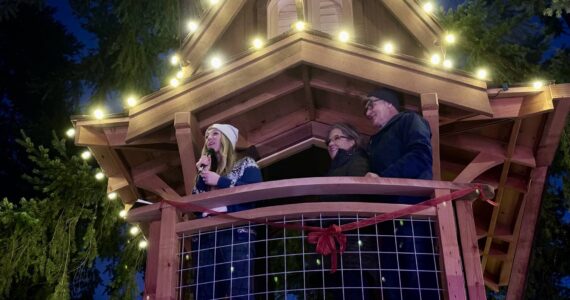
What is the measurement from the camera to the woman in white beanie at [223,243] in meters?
4.18

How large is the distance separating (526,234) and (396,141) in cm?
229

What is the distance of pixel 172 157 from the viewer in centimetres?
615

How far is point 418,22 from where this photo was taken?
7.17 meters

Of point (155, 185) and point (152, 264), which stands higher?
point (155, 185)

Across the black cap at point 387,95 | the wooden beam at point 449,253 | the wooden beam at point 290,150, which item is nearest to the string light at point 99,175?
the wooden beam at point 290,150

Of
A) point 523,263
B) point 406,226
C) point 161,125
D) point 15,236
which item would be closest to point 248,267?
point 406,226

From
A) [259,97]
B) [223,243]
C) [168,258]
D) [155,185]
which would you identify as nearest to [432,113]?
[259,97]

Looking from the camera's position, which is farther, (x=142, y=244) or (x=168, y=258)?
(x=142, y=244)

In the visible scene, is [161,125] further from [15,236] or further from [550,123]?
[15,236]

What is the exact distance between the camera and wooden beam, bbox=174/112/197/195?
17.0 feet

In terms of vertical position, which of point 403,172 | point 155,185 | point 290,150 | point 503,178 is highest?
point 290,150

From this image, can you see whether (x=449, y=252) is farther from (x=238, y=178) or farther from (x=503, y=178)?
(x=503, y=178)

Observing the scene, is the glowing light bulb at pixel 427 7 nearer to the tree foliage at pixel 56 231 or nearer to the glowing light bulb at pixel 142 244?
the glowing light bulb at pixel 142 244

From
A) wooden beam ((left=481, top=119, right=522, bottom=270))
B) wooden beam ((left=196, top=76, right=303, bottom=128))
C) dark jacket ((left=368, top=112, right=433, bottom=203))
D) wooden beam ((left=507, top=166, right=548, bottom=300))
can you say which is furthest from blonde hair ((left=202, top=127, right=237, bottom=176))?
wooden beam ((left=507, top=166, right=548, bottom=300))
